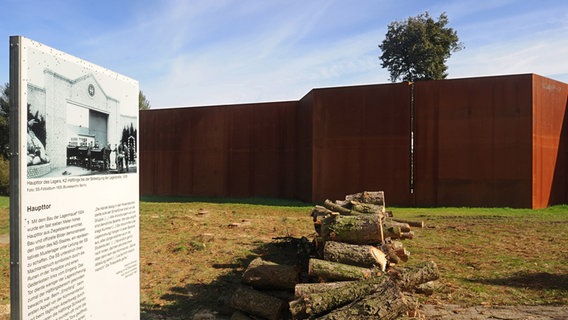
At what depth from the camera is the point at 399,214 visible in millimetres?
15164

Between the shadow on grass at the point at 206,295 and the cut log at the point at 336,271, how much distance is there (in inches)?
19.1

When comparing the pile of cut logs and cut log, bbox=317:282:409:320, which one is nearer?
cut log, bbox=317:282:409:320

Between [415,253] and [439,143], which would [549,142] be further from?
[415,253]

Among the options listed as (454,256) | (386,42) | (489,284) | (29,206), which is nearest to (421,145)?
(454,256)

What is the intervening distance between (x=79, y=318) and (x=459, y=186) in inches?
645

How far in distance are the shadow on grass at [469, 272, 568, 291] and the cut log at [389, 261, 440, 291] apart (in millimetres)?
1609

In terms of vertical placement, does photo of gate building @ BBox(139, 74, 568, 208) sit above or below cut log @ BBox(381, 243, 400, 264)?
above

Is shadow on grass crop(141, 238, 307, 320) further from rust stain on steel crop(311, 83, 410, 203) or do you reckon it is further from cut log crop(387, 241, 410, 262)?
rust stain on steel crop(311, 83, 410, 203)

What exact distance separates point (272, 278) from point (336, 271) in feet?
2.83

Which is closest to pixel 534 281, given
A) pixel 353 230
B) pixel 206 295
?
pixel 353 230

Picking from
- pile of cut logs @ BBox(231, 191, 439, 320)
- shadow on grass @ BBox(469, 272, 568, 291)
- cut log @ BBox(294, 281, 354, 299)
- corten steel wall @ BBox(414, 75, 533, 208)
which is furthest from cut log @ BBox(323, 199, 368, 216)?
corten steel wall @ BBox(414, 75, 533, 208)

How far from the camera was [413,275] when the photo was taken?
5.57 metres

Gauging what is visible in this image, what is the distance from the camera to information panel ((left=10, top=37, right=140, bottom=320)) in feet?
8.43

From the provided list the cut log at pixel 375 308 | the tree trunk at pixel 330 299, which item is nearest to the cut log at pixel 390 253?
the tree trunk at pixel 330 299
